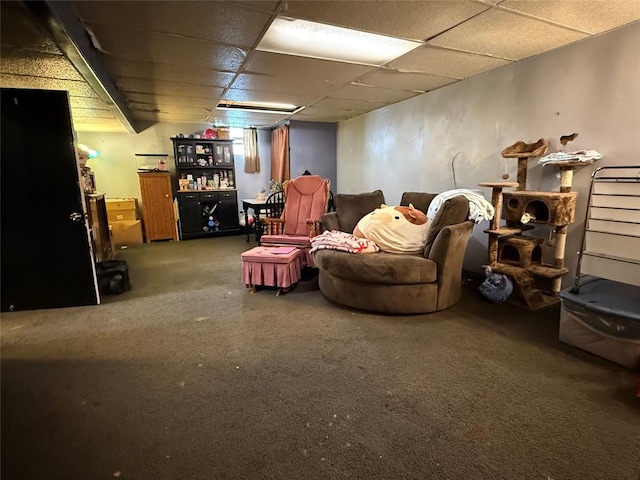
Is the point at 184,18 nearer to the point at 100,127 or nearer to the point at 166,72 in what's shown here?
the point at 166,72

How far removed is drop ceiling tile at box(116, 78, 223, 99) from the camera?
3.52 metres

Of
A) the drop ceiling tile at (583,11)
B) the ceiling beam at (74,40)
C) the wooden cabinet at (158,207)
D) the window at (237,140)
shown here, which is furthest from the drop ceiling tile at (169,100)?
the drop ceiling tile at (583,11)

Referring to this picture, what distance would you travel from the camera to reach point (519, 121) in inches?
125

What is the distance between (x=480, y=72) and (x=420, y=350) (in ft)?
9.66

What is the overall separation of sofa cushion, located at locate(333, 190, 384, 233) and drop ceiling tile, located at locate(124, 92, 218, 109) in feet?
7.55

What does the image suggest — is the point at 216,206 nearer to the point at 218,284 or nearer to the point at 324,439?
the point at 218,284

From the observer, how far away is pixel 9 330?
2598 mm

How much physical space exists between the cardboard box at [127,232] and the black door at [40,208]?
2865 millimetres

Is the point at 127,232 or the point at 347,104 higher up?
the point at 347,104

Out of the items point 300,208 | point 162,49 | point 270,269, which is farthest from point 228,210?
point 162,49

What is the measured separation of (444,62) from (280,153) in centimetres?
392

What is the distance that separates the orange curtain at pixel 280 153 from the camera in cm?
632

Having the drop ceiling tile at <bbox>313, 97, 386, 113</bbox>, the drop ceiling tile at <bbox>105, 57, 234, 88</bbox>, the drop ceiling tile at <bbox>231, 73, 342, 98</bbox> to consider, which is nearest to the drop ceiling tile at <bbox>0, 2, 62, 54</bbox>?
the drop ceiling tile at <bbox>105, 57, 234, 88</bbox>

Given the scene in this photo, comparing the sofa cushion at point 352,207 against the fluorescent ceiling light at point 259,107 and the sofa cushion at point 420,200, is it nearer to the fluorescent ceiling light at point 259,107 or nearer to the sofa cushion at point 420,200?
the sofa cushion at point 420,200
